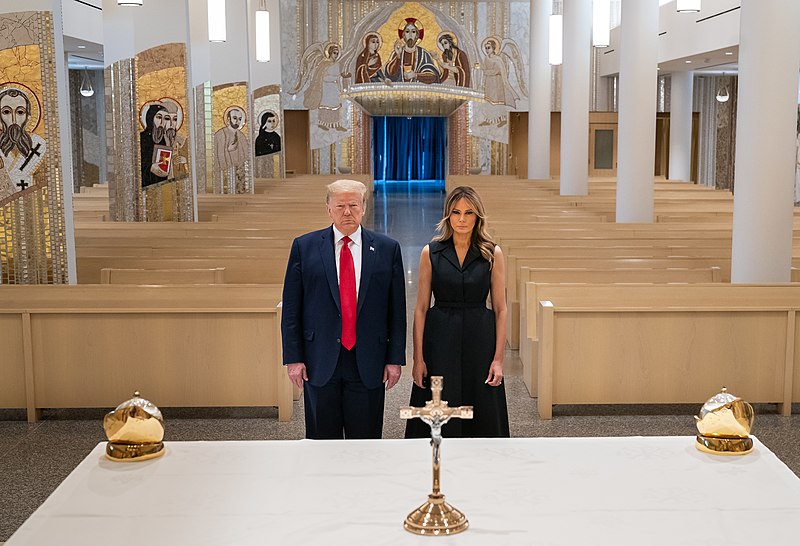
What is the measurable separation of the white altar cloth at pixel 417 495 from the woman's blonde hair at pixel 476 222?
1304 millimetres

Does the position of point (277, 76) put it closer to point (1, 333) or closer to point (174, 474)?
point (1, 333)

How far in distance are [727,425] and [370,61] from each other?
2465cm

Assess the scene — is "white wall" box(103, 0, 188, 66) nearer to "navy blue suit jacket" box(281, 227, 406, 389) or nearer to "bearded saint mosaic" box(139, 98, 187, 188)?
"bearded saint mosaic" box(139, 98, 187, 188)

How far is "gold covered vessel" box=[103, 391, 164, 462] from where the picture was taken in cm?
264

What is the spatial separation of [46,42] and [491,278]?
14.6 feet

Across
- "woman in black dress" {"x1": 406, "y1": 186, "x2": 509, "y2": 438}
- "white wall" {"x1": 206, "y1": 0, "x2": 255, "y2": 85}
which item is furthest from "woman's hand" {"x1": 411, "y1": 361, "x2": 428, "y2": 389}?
"white wall" {"x1": 206, "y1": 0, "x2": 255, "y2": 85}

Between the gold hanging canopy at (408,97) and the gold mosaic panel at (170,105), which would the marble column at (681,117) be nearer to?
the gold hanging canopy at (408,97)

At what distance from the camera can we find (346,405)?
3.80 m

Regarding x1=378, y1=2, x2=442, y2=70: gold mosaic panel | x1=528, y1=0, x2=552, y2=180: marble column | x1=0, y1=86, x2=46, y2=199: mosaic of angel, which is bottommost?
x1=0, y1=86, x2=46, y2=199: mosaic of angel

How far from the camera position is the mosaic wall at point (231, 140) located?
58.6 ft

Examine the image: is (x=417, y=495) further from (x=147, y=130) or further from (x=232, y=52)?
(x=232, y=52)

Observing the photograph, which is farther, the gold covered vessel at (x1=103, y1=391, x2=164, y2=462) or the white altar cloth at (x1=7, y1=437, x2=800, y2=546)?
the gold covered vessel at (x1=103, y1=391, x2=164, y2=462)

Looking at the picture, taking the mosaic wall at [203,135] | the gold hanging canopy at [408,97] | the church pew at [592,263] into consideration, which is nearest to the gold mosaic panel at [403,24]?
the gold hanging canopy at [408,97]

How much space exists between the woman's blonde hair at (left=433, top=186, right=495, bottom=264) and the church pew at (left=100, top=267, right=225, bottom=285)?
368cm
